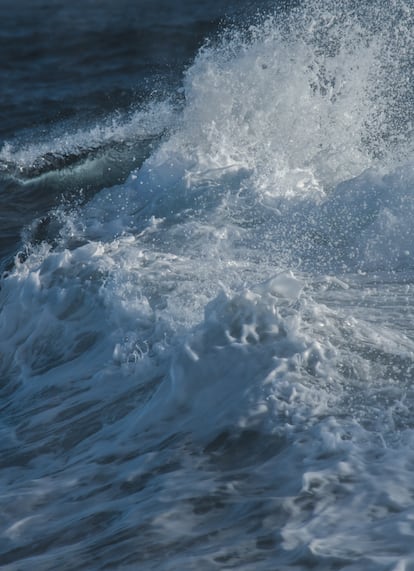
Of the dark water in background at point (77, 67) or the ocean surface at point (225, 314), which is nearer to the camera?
the ocean surface at point (225, 314)

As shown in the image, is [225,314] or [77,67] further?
[77,67]

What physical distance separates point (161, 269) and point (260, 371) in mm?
1832

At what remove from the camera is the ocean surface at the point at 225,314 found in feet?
12.1

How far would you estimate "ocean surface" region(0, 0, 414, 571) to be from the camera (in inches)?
145

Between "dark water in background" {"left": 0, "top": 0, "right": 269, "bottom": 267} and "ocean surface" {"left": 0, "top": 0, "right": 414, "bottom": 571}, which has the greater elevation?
"dark water in background" {"left": 0, "top": 0, "right": 269, "bottom": 267}

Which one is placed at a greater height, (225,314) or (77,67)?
(77,67)

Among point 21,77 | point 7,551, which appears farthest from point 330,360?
point 21,77

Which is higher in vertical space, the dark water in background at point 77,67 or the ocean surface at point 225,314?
the dark water in background at point 77,67

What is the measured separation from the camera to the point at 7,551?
377 cm

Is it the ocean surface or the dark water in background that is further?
the dark water in background

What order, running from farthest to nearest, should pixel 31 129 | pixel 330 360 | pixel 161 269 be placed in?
pixel 31 129
pixel 161 269
pixel 330 360

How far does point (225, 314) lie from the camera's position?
5.08 m

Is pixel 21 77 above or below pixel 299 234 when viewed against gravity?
above

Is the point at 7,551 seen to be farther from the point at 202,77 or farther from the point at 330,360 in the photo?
the point at 202,77
